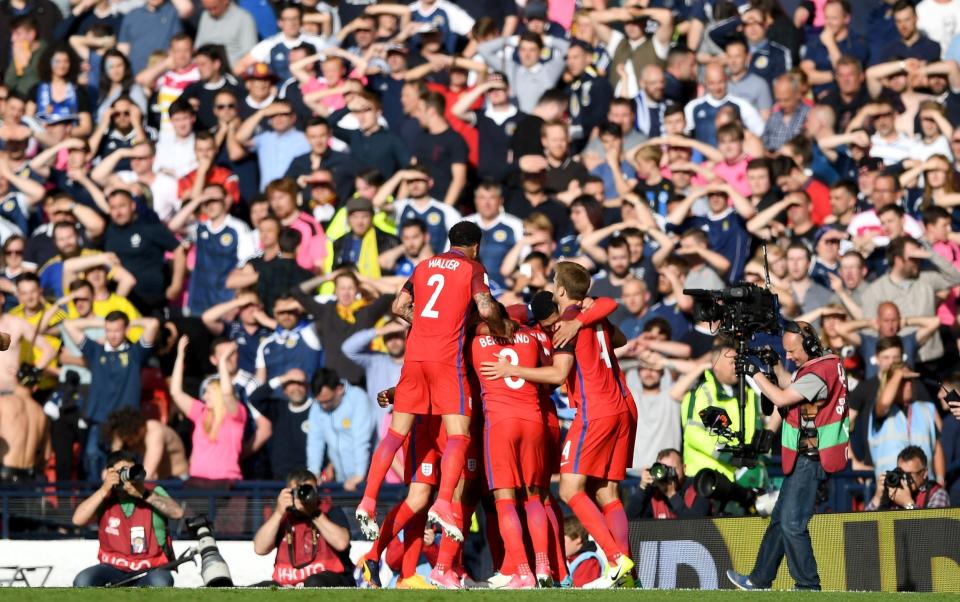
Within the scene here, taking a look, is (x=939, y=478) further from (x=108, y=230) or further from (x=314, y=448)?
(x=108, y=230)

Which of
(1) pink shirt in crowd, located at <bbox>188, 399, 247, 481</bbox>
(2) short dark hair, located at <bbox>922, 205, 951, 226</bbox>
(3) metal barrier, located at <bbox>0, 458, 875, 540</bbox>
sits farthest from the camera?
(2) short dark hair, located at <bbox>922, 205, 951, 226</bbox>

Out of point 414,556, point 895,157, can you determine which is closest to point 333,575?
point 414,556

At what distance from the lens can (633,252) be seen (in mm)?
17062

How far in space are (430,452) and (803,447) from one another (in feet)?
8.23

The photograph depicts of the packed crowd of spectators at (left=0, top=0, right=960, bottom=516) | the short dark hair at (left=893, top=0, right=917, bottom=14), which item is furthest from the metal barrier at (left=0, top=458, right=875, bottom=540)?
the short dark hair at (left=893, top=0, right=917, bottom=14)

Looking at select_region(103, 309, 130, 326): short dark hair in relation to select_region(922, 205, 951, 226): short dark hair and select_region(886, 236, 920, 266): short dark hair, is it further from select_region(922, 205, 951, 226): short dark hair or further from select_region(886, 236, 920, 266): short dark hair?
select_region(922, 205, 951, 226): short dark hair

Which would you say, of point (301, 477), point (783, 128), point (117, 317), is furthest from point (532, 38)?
point (301, 477)

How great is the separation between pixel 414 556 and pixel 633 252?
535 cm

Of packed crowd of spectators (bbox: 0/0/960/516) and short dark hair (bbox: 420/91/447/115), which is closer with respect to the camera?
packed crowd of spectators (bbox: 0/0/960/516)

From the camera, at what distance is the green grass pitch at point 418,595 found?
1009cm

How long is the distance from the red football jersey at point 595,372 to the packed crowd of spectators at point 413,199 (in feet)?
7.54

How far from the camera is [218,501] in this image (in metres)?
15.4

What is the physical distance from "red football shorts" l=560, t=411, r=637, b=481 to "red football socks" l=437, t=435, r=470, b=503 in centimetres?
71

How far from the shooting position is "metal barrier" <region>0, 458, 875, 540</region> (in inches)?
577
